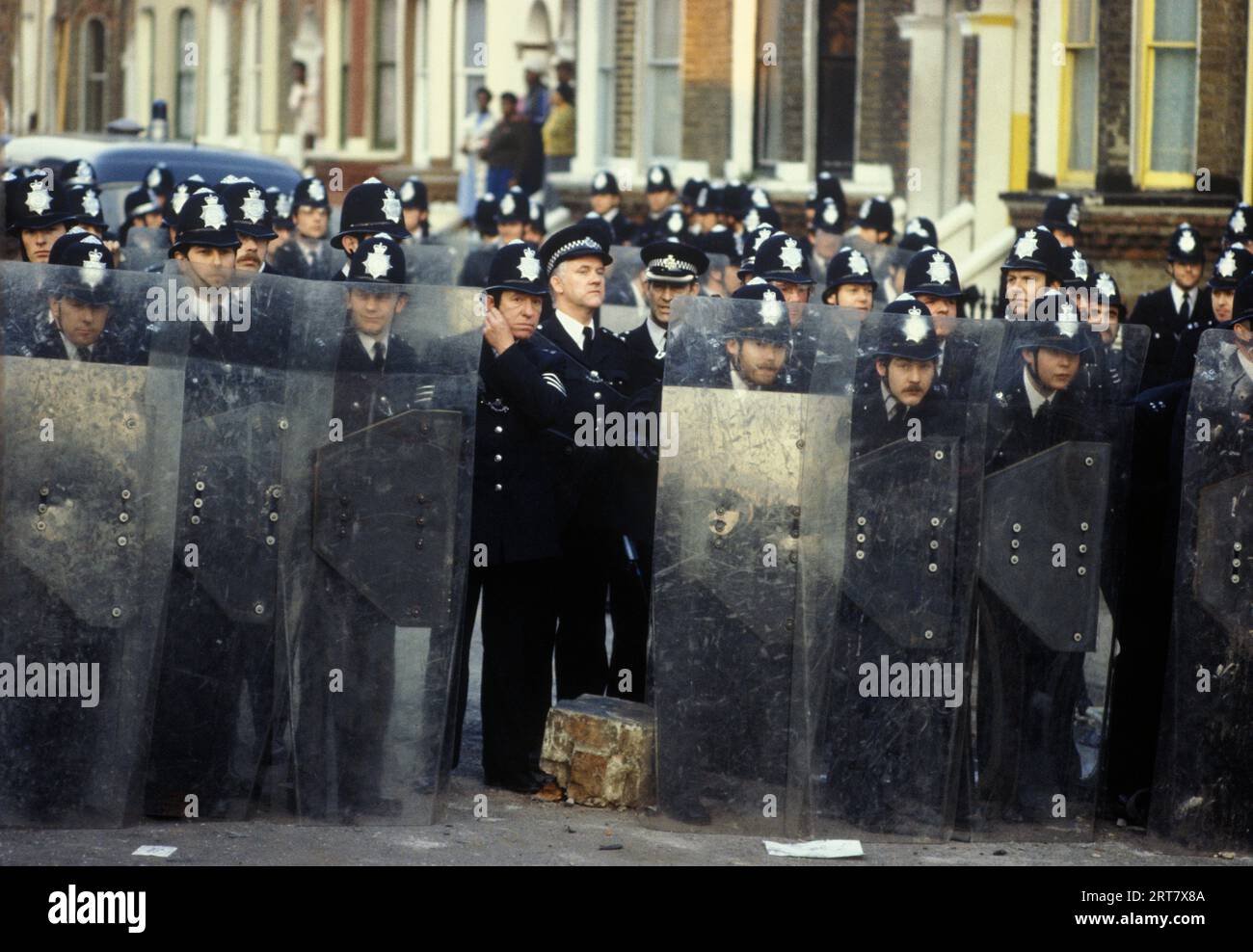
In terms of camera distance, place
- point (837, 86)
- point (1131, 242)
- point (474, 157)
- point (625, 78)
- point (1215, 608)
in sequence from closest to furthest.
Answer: point (1215, 608), point (1131, 242), point (837, 86), point (625, 78), point (474, 157)

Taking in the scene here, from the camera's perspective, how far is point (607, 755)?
332 inches

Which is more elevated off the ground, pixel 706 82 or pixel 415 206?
pixel 706 82

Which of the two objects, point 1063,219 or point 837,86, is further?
point 837,86

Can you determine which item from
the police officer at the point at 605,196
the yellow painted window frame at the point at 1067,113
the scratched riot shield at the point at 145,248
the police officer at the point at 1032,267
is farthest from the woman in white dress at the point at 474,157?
the police officer at the point at 1032,267

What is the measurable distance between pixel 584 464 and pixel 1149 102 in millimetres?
11060

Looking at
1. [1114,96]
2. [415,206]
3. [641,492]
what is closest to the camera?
[641,492]

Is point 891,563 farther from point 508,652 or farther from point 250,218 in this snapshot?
point 250,218

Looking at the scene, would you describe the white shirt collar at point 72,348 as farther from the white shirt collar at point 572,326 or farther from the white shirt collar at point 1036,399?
the white shirt collar at point 1036,399

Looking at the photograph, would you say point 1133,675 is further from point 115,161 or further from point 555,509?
point 115,161

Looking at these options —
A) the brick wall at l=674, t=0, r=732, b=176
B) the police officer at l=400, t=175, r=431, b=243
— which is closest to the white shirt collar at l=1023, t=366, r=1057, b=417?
the police officer at l=400, t=175, r=431, b=243

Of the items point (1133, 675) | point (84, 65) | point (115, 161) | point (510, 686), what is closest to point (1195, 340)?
point (1133, 675)


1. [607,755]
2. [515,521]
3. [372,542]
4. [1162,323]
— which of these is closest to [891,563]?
[607,755]

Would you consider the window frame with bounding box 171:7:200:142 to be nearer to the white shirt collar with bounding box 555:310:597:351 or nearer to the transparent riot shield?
the transparent riot shield

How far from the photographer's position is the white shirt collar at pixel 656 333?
9.70 m
